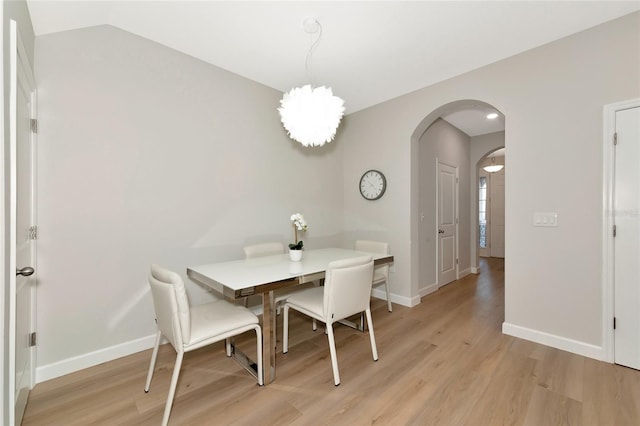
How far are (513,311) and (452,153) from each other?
2.83 metres

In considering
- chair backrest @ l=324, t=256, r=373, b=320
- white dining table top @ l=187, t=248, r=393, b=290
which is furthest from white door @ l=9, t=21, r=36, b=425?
chair backrest @ l=324, t=256, r=373, b=320

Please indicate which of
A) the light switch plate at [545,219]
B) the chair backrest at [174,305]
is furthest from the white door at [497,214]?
the chair backrest at [174,305]

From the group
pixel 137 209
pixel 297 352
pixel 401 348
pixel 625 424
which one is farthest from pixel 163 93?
pixel 625 424

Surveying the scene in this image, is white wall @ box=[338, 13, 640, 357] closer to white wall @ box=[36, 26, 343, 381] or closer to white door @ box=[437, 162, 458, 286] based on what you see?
white door @ box=[437, 162, 458, 286]

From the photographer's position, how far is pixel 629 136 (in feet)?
6.84

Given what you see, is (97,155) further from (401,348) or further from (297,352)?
(401,348)

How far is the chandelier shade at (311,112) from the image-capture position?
216 cm

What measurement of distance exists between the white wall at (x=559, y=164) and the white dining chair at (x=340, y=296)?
1.62m

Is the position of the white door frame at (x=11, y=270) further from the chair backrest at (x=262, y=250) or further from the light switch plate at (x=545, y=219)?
the light switch plate at (x=545, y=219)

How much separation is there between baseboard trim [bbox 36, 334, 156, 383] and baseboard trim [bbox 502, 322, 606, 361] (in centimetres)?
337

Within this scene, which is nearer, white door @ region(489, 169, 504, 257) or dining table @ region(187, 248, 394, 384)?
dining table @ region(187, 248, 394, 384)

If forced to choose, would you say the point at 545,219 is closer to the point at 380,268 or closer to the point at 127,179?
the point at 380,268

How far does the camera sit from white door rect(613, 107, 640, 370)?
206 cm

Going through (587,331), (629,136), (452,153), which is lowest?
(587,331)
